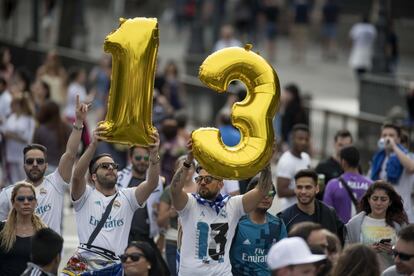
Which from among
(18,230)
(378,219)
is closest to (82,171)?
(18,230)

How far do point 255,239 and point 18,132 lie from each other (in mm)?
5979

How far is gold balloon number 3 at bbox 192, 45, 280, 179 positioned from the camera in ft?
34.1

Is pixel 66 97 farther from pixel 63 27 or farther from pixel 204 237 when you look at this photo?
pixel 204 237

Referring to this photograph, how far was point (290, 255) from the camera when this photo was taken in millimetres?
7965

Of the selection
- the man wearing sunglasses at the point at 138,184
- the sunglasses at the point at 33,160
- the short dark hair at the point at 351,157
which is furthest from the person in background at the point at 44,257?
the short dark hair at the point at 351,157

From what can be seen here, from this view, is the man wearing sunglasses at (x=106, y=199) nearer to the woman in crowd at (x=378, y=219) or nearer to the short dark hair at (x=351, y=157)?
the woman in crowd at (x=378, y=219)

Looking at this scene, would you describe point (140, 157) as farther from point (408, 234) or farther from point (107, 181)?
point (408, 234)

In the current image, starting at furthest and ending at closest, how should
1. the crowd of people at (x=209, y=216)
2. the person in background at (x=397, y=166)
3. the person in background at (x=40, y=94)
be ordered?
1. the person in background at (x=40, y=94)
2. the person in background at (x=397, y=166)
3. the crowd of people at (x=209, y=216)

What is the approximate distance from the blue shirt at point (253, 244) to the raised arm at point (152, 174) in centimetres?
77

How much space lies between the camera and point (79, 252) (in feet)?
34.7

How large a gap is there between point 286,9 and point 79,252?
25.3 m

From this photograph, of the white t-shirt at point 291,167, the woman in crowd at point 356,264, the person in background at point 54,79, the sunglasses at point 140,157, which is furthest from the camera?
the person in background at point 54,79

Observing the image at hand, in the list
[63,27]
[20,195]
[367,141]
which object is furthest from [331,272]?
[63,27]

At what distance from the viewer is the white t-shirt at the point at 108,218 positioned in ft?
34.9
